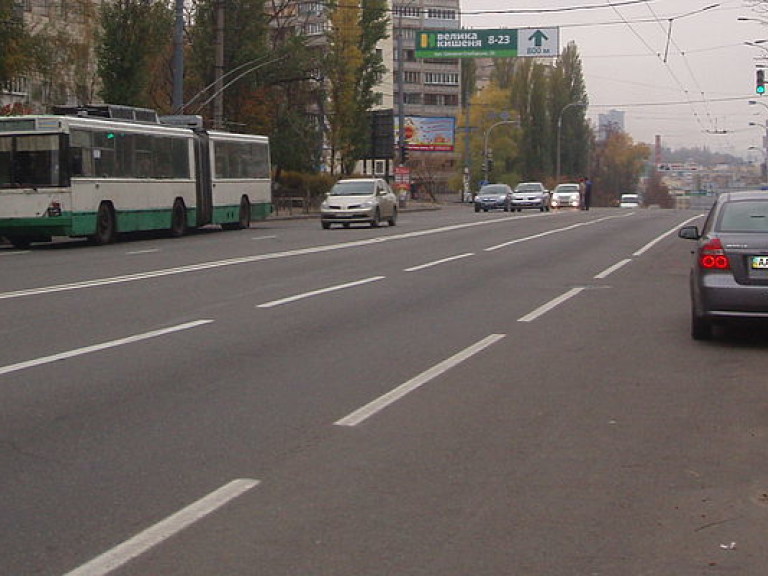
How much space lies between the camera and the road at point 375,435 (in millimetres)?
5594

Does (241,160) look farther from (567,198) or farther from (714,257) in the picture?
(567,198)

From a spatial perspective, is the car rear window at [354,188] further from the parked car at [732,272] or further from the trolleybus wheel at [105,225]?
the parked car at [732,272]

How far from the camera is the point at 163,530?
19.0 ft

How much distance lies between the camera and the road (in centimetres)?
559

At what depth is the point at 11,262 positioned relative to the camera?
22766 mm

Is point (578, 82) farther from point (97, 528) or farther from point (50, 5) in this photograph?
point (97, 528)

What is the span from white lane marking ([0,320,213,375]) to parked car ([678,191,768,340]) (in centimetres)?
518

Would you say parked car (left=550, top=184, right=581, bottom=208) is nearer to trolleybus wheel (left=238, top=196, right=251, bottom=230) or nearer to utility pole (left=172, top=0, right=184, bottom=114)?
trolleybus wheel (left=238, top=196, right=251, bottom=230)

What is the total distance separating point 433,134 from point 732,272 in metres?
100

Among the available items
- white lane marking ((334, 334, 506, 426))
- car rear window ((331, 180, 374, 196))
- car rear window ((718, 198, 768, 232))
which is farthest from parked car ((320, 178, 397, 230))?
car rear window ((718, 198, 768, 232))

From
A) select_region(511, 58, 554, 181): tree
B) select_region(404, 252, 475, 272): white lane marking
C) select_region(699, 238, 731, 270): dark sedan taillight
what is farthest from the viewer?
select_region(511, 58, 554, 181): tree

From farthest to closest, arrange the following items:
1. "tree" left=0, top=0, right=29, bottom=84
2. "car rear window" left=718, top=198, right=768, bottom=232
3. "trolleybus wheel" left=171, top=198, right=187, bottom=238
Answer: "trolleybus wheel" left=171, top=198, right=187, bottom=238, "tree" left=0, top=0, right=29, bottom=84, "car rear window" left=718, top=198, right=768, bottom=232

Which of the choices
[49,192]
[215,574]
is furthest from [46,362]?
[49,192]

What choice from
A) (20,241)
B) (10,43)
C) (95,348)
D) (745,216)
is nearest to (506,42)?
(10,43)
